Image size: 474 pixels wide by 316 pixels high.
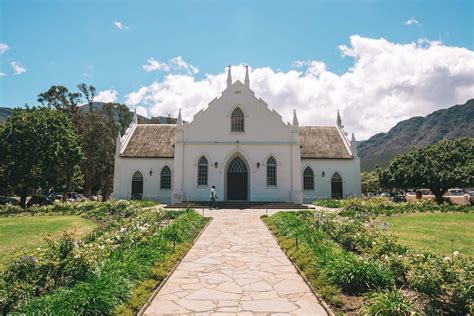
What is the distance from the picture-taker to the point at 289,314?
18.3ft

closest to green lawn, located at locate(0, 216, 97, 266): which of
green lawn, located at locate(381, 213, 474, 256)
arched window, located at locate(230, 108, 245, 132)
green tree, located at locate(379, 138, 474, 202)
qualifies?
green lawn, located at locate(381, 213, 474, 256)

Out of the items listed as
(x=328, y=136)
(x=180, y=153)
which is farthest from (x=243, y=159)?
(x=328, y=136)


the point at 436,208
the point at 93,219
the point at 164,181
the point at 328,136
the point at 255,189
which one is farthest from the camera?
the point at 328,136

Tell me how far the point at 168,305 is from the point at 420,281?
4.31m

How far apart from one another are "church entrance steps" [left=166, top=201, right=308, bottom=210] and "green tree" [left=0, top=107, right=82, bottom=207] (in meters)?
10.6

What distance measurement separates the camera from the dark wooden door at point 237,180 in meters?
31.5

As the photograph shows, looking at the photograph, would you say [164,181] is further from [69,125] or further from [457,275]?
[457,275]

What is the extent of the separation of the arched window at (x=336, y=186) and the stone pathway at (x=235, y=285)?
2419 cm

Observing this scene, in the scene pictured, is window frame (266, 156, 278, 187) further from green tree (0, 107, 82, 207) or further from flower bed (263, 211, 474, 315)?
flower bed (263, 211, 474, 315)

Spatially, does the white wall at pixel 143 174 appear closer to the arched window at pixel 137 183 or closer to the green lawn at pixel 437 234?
the arched window at pixel 137 183

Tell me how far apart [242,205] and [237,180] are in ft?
13.1

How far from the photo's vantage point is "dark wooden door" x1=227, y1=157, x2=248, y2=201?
103ft

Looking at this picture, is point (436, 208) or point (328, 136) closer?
point (436, 208)

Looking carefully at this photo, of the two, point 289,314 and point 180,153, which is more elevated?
point 180,153
